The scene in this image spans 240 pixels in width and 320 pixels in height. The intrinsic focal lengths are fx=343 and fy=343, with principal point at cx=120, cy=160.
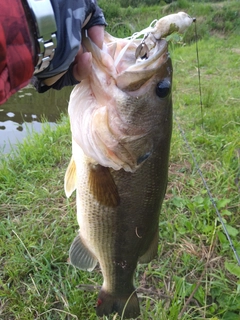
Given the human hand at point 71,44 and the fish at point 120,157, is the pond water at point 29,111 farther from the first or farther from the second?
the human hand at point 71,44

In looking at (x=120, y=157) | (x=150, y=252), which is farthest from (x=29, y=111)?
(x=120, y=157)

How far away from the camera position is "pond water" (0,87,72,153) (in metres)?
6.03

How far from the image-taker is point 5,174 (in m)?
3.14

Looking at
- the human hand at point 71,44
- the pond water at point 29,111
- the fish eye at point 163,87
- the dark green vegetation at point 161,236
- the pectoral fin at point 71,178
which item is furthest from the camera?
the pond water at point 29,111

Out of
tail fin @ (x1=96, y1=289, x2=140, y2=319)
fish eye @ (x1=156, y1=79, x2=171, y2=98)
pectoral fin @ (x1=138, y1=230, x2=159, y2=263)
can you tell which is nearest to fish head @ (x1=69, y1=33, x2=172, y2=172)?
fish eye @ (x1=156, y1=79, x2=171, y2=98)

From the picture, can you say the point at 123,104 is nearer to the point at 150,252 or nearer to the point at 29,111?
the point at 150,252

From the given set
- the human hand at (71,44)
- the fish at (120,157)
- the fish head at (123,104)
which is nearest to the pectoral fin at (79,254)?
the fish at (120,157)

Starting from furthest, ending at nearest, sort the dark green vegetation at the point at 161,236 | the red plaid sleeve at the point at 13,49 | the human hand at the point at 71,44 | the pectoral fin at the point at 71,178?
the dark green vegetation at the point at 161,236, the pectoral fin at the point at 71,178, the human hand at the point at 71,44, the red plaid sleeve at the point at 13,49

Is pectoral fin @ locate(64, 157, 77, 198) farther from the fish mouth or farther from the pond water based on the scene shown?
the pond water

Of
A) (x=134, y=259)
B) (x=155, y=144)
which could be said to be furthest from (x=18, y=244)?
(x=155, y=144)

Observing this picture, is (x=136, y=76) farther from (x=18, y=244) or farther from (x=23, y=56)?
(x=18, y=244)

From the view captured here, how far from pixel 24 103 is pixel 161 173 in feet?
20.6

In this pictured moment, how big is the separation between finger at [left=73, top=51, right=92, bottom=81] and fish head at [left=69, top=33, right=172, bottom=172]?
30 millimetres

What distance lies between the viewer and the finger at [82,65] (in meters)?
1.32
